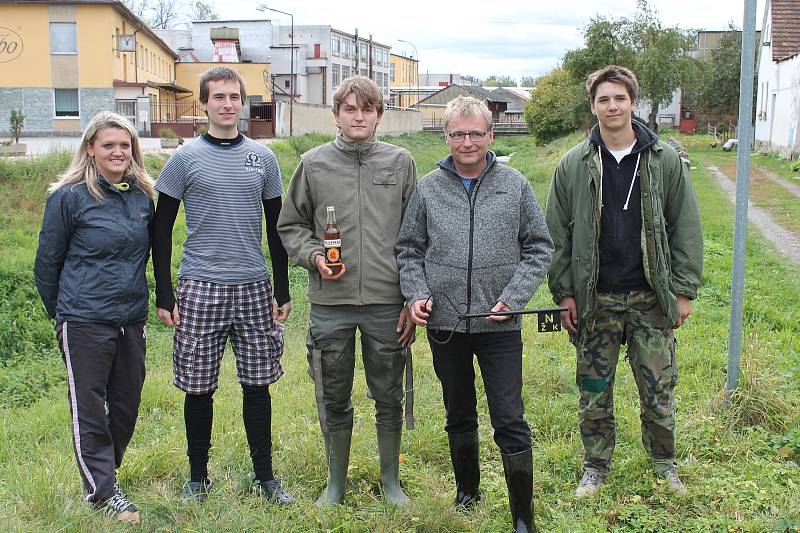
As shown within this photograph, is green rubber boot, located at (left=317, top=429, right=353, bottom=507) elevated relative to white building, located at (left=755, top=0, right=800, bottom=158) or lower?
lower

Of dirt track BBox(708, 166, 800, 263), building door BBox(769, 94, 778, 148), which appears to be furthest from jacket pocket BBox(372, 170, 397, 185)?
building door BBox(769, 94, 778, 148)

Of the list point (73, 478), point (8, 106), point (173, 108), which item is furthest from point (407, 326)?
point (173, 108)

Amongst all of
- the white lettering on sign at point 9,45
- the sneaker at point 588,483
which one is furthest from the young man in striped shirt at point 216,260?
the white lettering on sign at point 9,45

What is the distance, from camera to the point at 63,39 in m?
40.2

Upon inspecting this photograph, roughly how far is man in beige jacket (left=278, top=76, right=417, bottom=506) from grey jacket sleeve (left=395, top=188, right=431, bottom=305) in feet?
0.26

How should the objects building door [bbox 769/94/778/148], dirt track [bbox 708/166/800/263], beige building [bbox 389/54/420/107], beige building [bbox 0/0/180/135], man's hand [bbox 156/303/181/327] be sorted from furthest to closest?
1. beige building [bbox 389/54/420/107]
2. beige building [bbox 0/0/180/135]
3. building door [bbox 769/94/778/148]
4. dirt track [bbox 708/166/800/263]
5. man's hand [bbox 156/303/181/327]

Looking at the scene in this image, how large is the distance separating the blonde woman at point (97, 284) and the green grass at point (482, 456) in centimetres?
31

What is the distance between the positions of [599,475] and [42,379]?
564 cm

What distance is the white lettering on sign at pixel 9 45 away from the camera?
39.7 m

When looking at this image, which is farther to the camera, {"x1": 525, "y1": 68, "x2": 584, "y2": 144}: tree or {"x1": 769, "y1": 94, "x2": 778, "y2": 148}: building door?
{"x1": 525, "y1": 68, "x2": 584, "y2": 144}: tree

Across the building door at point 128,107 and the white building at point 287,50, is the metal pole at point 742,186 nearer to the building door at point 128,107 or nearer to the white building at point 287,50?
the building door at point 128,107

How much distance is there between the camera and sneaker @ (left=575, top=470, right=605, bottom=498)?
14.4 feet

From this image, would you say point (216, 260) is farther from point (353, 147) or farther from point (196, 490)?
point (196, 490)

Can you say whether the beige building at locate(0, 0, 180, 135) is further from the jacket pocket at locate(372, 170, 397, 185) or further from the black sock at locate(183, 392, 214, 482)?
the jacket pocket at locate(372, 170, 397, 185)
